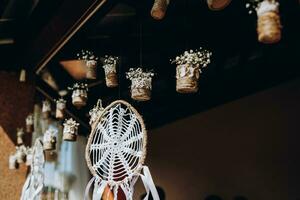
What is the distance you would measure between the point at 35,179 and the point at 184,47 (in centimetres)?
186

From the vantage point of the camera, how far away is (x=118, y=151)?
243 centimetres

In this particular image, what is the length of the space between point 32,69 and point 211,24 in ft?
5.55

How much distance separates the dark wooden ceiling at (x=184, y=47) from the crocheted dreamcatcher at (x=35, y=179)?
808 mm

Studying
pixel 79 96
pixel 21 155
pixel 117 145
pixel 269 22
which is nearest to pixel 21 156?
pixel 21 155

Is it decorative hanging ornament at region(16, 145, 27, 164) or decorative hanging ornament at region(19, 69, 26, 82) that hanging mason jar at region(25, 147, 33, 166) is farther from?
decorative hanging ornament at region(19, 69, 26, 82)

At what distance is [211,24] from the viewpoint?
12.6 ft

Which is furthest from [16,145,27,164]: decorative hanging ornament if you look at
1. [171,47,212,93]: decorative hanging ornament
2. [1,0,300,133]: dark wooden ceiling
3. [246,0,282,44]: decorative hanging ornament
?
[246,0,282,44]: decorative hanging ornament

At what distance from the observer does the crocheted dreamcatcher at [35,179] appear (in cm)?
321

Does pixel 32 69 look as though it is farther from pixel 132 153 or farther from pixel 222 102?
pixel 222 102

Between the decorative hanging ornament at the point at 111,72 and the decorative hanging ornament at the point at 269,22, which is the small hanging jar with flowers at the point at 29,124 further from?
the decorative hanging ornament at the point at 269,22

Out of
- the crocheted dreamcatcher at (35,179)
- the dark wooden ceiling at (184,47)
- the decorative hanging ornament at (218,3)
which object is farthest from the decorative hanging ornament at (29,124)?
the decorative hanging ornament at (218,3)

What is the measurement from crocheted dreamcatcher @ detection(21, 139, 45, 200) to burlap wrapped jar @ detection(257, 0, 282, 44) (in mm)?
2306

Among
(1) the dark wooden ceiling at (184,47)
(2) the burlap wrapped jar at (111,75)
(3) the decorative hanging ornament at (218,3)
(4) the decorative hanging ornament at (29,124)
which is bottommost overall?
(4) the decorative hanging ornament at (29,124)

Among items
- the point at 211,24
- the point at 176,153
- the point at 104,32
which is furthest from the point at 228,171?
the point at 104,32
